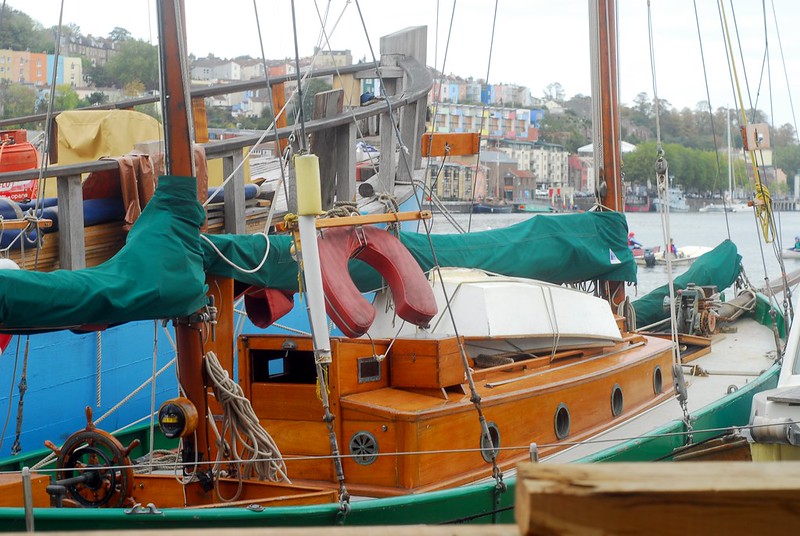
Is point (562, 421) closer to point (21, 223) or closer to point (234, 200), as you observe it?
point (234, 200)

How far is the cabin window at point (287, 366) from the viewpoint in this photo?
746cm

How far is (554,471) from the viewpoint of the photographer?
181 centimetres

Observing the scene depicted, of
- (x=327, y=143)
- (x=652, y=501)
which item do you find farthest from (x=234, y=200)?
(x=652, y=501)

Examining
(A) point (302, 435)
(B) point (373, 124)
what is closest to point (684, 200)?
(B) point (373, 124)

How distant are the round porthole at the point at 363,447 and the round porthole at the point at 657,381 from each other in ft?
13.2

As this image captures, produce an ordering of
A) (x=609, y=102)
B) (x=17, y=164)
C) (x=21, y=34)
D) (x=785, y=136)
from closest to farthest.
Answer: (x=17, y=164) → (x=609, y=102) → (x=21, y=34) → (x=785, y=136)

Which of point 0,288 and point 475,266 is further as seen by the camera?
point 475,266

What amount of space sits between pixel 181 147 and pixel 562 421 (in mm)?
3790

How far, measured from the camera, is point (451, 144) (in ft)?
43.2

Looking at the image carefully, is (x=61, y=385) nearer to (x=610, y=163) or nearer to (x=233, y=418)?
(x=233, y=418)

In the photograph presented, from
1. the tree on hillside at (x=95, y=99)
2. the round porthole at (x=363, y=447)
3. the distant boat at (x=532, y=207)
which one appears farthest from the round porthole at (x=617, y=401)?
the distant boat at (x=532, y=207)

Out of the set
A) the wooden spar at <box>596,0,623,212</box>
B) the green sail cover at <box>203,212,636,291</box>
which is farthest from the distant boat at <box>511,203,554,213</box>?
the green sail cover at <box>203,212,636,291</box>

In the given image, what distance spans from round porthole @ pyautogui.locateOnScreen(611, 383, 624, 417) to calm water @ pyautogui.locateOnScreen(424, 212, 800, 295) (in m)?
25.8

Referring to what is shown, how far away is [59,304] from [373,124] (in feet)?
27.4
